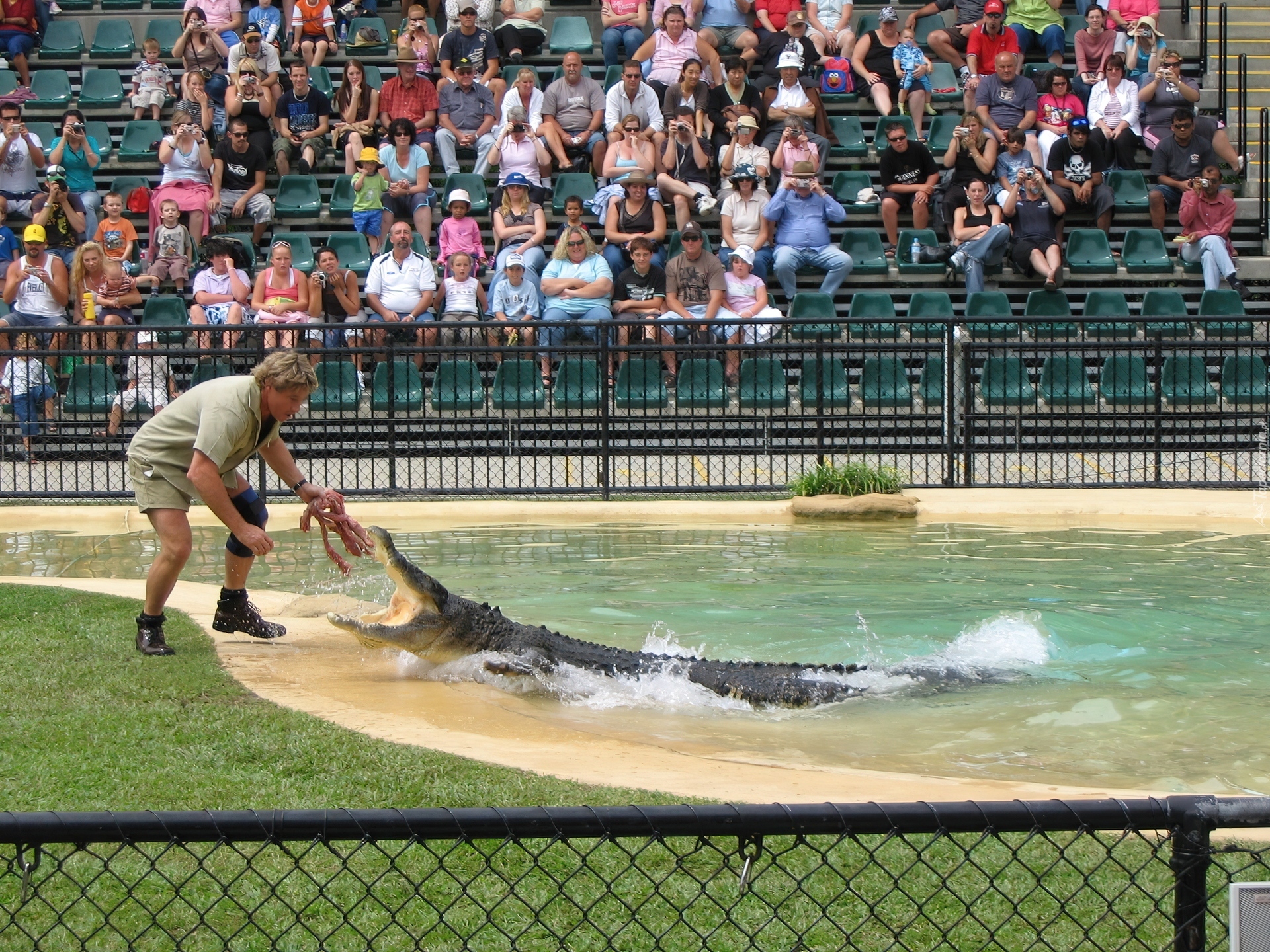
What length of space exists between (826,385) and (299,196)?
7976 millimetres

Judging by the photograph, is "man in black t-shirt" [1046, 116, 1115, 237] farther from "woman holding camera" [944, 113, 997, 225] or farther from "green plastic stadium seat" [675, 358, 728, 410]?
"green plastic stadium seat" [675, 358, 728, 410]

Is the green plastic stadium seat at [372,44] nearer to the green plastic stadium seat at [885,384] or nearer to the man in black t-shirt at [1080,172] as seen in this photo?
the man in black t-shirt at [1080,172]

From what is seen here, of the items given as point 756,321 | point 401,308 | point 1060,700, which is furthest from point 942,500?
point 401,308

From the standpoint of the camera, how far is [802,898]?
3.79 meters

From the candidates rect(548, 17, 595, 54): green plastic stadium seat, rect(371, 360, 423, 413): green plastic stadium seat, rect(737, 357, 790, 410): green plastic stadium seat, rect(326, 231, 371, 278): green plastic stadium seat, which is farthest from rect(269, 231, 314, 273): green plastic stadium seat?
rect(737, 357, 790, 410): green plastic stadium seat

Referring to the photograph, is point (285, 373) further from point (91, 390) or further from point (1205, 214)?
point (1205, 214)

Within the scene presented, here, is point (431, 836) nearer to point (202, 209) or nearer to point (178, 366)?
point (178, 366)

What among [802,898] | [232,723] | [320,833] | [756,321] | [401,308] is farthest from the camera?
[401,308]

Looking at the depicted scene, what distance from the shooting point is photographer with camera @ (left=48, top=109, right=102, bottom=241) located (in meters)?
16.6

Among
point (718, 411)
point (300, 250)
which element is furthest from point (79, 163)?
point (718, 411)

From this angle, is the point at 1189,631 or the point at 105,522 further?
the point at 105,522

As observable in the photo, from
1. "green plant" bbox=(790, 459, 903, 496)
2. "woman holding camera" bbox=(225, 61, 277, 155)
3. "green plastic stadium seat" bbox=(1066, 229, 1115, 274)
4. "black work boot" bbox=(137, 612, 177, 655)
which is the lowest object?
"black work boot" bbox=(137, 612, 177, 655)

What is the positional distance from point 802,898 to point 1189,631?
15.6ft

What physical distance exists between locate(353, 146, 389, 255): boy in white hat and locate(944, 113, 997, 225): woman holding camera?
665 centimetres
